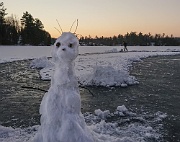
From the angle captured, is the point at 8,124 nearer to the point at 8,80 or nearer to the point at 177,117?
the point at 177,117

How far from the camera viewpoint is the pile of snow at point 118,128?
22.0ft

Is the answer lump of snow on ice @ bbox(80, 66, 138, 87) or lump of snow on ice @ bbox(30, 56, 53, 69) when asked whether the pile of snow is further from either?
lump of snow on ice @ bbox(30, 56, 53, 69)

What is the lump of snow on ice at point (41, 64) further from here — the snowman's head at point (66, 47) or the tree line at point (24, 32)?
the tree line at point (24, 32)

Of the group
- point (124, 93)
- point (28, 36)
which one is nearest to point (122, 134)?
point (124, 93)

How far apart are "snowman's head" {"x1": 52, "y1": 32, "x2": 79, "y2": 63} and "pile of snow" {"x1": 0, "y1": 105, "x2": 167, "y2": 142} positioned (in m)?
2.11

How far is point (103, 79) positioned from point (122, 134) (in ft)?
23.4

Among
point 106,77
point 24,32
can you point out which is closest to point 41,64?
point 106,77

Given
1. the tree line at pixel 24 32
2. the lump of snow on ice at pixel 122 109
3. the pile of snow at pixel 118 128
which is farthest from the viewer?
the tree line at pixel 24 32

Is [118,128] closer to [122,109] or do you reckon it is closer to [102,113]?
[102,113]

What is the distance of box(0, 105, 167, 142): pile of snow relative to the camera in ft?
22.0

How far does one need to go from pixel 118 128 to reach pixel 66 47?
145 inches

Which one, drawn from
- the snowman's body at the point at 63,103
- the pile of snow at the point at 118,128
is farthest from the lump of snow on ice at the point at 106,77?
the snowman's body at the point at 63,103

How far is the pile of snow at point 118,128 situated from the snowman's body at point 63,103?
123 cm

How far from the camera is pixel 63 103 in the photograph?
191 inches
